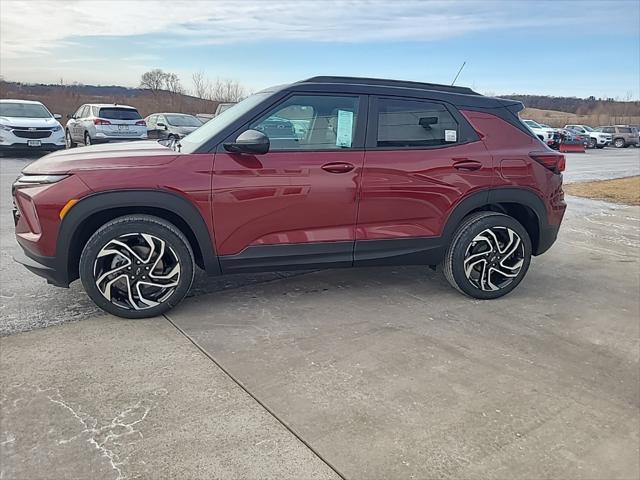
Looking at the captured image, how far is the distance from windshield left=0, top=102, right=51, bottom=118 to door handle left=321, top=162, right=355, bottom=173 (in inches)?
531

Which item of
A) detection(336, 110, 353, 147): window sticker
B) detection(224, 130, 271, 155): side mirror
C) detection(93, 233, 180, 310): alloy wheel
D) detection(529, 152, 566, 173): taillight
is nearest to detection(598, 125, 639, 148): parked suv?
detection(529, 152, 566, 173): taillight

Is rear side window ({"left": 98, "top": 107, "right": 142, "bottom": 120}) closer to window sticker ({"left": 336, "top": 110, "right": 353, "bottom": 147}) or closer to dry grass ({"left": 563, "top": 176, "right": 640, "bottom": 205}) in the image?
dry grass ({"left": 563, "top": 176, "right": 640, "bottom": 205})

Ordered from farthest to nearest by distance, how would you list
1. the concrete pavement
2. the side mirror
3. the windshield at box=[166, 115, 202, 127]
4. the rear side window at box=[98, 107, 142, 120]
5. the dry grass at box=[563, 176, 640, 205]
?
the windshield at box=[166, 115, 202, 127]
the rear side window at box=[98, 107, 142, 120]
the dry grass at box=[563, 176, 640, 205]
the side mirror
the concrete pavement

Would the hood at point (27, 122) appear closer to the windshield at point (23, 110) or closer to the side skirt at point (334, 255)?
the windshield at point (23, 110)

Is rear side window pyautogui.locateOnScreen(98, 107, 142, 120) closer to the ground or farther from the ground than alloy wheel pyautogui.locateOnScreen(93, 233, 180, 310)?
farther from the ground

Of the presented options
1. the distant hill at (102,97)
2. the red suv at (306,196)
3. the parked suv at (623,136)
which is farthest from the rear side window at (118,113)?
the parked suv at (623,136)

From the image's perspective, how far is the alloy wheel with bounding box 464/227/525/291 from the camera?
4.26m

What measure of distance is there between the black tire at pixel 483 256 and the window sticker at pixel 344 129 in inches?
47.4

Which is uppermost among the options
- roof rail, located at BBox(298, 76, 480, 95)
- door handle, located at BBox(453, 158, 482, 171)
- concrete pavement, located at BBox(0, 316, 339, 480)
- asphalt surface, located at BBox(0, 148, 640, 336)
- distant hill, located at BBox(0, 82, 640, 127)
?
distant hill, located at BBox(0, 82, 640, 127)

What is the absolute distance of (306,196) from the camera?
3736mm

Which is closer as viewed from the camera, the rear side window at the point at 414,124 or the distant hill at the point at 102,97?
the rear side window at the point at 414,124

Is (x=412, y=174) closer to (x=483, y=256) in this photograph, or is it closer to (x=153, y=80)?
(x=483, y=256)

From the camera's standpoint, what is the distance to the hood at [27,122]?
13453 millimetres

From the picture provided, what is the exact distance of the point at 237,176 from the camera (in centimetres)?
361
